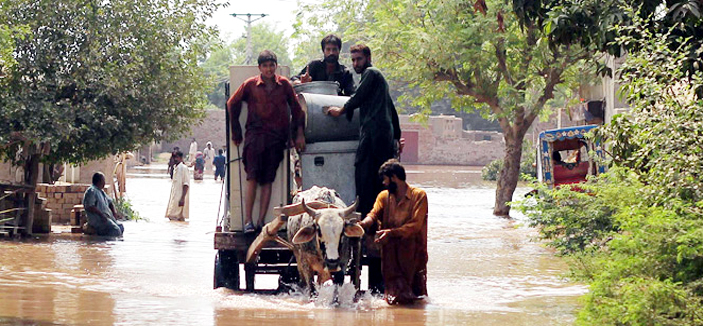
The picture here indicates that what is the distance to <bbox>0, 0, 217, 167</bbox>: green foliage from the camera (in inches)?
661

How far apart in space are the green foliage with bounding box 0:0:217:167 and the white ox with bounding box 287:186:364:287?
7.64 meters

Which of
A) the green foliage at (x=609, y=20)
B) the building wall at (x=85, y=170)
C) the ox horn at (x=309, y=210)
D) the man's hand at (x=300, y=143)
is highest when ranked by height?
the green foliage at (x=609, y=20)

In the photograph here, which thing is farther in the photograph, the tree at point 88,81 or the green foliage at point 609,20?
the tree at point 88,81

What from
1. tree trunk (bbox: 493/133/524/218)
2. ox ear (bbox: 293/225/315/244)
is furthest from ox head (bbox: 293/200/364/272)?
tree trunk (bbox: 493/133/524/218)

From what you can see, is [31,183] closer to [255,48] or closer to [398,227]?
[398,227]

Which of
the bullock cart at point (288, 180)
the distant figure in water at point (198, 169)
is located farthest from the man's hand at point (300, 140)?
the distant figure in water at point (198, 169)

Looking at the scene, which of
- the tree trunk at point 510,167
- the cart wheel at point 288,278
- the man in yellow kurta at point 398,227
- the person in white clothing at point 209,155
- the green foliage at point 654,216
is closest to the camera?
the green foliage at point 654,216

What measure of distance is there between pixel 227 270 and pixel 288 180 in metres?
1.12

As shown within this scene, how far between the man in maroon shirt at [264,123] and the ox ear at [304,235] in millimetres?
1018

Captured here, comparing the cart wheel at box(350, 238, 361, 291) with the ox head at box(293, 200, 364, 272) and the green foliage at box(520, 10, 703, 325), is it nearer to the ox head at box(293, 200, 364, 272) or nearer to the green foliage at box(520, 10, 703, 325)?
the ox head at box(293, 200, 364, 272)

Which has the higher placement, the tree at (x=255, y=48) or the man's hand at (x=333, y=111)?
the tree at (x=255, y=48)

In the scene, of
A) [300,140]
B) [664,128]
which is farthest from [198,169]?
[664,128]

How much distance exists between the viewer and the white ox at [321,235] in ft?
31.9

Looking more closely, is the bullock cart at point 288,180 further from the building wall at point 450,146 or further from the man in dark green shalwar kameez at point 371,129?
the building wall at point 450,146
